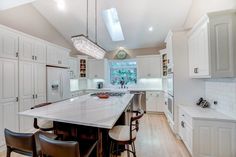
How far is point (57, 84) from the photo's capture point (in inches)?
159

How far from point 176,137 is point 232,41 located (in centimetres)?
223

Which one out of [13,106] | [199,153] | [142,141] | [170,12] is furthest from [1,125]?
[170,12]

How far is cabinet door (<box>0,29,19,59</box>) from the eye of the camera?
256cm

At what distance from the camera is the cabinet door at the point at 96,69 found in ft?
19.7

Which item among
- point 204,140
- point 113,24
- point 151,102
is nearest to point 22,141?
point 204,140

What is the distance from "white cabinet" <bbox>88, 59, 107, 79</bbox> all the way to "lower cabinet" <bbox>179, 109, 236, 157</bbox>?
4.35 metres

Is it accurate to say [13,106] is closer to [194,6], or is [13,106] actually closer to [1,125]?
[1,125]

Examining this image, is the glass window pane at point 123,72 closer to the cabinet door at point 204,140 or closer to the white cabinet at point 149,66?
the white cabinet at point 149,66

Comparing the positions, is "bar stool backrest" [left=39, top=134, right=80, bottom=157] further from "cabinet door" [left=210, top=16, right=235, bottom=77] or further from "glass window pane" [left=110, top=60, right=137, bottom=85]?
"glass window pane" [left=110, top=60, right=137, bottom=85]

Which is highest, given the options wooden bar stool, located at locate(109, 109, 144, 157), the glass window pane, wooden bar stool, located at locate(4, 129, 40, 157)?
the glass window pane

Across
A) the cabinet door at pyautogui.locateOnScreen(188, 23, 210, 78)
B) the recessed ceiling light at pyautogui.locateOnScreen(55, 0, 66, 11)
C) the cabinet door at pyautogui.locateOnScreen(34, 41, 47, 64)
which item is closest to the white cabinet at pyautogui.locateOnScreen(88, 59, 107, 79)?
the recessed ceiling light at pyautogui.locateOnScreen(55, 0, 66, 11)

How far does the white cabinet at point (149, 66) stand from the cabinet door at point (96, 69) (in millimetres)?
1678

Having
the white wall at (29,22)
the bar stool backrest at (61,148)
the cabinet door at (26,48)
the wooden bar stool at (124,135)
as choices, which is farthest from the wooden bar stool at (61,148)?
the white wall at (29,22)

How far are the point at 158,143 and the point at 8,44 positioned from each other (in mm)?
3697
